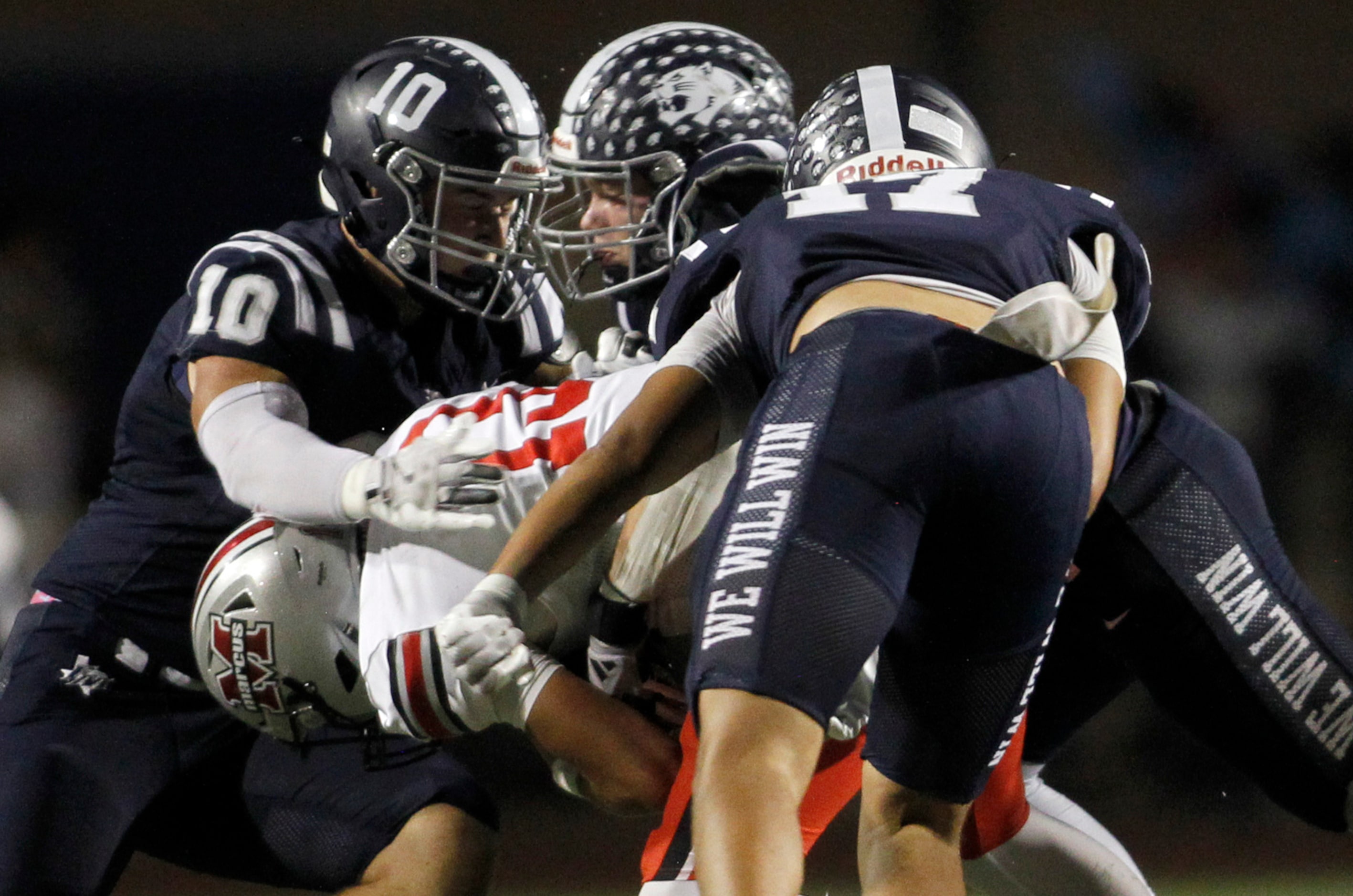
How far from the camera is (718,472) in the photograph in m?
1.82

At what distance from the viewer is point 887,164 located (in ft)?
6.23

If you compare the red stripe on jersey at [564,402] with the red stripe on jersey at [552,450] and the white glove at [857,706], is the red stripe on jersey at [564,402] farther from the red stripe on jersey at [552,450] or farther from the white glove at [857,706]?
the white glove at [857,706]

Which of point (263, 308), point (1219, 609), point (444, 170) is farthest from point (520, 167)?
point (1219, 609)

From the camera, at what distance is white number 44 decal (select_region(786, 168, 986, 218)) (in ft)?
5.04

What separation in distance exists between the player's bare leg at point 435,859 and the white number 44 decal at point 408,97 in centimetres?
102

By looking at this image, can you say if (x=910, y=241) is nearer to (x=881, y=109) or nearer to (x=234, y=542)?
(x=881, y=109)

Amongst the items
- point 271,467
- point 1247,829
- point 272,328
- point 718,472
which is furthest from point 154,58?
point 1247,829

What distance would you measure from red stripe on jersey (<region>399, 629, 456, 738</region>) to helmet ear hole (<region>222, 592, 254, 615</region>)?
1.14 ft

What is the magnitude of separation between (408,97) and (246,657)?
90 centimetres

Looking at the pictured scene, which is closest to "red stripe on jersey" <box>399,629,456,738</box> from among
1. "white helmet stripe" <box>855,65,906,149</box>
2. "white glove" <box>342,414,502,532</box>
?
"white glove" <box>342,414,502,532</box>

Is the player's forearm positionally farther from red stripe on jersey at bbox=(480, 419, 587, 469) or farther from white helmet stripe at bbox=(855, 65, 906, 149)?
red stripe on jersey at bbox=(480, 419, 587, 469)

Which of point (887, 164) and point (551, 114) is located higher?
point (887, 164)

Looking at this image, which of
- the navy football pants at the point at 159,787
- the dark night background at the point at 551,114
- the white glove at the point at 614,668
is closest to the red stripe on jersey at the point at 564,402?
the white glove at the point at 614,668

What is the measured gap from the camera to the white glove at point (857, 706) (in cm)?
177
